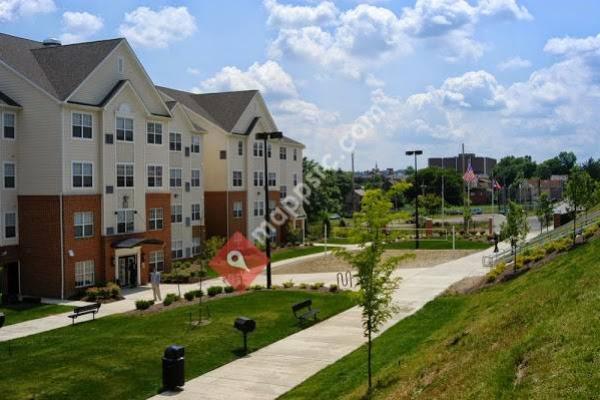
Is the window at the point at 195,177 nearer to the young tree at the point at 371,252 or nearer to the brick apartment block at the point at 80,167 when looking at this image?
the brick apartment block at the point at 80,167

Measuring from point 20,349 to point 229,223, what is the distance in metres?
32.6

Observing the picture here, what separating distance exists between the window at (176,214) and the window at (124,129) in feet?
32.8

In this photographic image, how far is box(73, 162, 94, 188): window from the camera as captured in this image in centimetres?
3419

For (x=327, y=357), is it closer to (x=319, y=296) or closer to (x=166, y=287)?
(x=319, y=296)

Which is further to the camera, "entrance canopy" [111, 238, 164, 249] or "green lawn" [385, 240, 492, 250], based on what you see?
"green lawn" [385, 240, 492, 250]

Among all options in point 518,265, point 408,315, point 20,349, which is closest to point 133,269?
point 20,349

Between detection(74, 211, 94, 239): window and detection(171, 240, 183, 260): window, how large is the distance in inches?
487

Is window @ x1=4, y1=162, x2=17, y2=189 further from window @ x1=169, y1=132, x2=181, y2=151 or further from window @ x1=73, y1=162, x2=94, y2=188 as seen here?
window @ x1=169, y1=132, x2=181, y2=151

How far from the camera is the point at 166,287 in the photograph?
122ft

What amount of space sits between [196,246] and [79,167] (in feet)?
55.6

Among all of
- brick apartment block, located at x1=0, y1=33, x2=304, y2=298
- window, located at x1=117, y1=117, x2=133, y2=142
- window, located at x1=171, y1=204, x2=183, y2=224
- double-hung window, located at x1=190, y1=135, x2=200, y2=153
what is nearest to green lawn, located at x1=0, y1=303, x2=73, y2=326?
brick apartment block, located at x1=0, y1=33, x2=304, y2=298

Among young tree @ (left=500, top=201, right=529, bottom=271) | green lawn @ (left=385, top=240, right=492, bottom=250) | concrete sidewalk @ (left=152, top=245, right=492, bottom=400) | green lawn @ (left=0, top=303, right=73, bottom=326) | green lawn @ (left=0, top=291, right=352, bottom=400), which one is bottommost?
green lawn @ (left=0, top=303, right=73, bottom=326)

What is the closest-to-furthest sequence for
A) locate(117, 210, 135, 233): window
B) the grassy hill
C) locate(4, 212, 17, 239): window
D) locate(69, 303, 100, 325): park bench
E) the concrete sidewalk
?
the grassy hill < the concrete sidewalk < locate(69, 303, 100, 325): park bench < locate(4, 212, 17, 239): window < locate(117, 210, 135, 233): window

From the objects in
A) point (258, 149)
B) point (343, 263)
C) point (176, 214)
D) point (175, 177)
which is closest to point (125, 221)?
point (175, 177)
